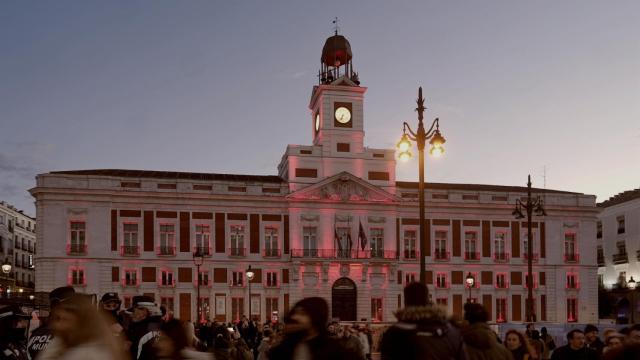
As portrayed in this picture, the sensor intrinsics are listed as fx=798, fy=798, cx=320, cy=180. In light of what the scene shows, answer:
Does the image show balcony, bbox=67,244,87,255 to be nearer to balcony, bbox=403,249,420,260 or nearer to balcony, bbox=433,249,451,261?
balcony, bbox=403,249,420,260

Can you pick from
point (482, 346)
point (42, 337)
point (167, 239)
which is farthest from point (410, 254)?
point (482, 346)

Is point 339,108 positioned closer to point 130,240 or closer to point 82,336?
point 130,240

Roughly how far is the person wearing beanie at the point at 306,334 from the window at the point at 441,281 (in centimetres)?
5298

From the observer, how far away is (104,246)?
52938 mm

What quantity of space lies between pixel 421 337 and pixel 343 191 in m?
49.8

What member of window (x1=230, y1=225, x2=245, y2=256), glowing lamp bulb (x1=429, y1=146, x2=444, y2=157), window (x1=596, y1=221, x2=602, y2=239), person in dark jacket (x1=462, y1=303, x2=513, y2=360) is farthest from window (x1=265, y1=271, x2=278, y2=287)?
person in dark jacket (x1=462, y1=303, x2=513, y2=360)

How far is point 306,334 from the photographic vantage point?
5949 mm

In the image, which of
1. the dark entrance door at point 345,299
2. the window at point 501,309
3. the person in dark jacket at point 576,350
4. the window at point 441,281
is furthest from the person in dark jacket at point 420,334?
the window at point 501,309

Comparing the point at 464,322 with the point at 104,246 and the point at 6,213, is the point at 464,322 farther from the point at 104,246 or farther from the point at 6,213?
the point at 6,213

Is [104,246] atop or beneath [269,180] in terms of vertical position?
beneath

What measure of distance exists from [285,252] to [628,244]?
90.1 ft

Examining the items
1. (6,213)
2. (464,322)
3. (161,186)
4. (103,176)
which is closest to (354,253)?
(161,186)

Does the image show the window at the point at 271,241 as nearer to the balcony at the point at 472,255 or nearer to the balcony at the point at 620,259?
the balcony at the point at 472,255

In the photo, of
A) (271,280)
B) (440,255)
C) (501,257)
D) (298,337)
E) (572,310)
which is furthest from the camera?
(572,310)
